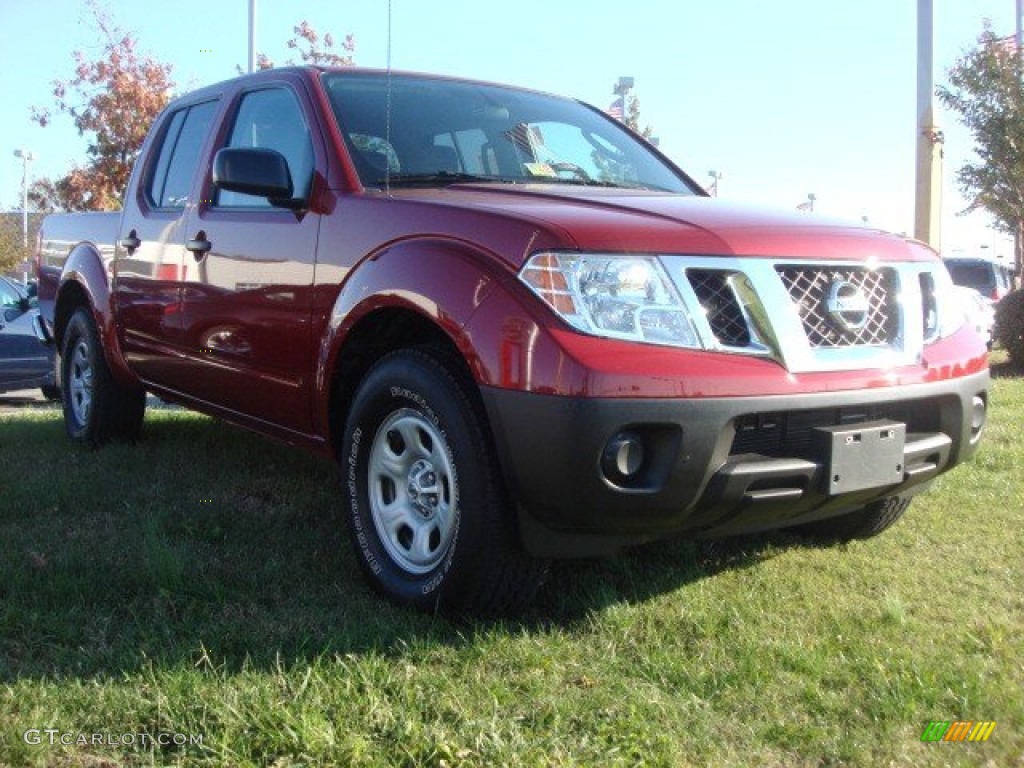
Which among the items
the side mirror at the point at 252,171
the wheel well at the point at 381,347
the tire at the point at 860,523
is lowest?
the tire at the point at 860,523

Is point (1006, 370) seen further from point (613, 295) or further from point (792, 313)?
point (613, 295)

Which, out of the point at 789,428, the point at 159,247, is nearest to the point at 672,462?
the point at 789,428

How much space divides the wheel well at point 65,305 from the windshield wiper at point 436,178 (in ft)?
9.74

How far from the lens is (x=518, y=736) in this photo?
2.37m

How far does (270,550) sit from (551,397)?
1.59 metres

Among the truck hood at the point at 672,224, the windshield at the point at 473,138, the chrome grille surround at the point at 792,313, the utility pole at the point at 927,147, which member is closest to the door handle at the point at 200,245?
the windshield at the point at 473,138

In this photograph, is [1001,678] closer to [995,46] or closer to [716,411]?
[716,411]

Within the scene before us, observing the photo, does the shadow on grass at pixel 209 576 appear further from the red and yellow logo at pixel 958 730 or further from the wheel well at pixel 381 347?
the red and yellow logo at pixel 958 730

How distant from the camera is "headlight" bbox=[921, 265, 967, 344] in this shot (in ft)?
11.2

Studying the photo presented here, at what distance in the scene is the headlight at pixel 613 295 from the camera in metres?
2.73

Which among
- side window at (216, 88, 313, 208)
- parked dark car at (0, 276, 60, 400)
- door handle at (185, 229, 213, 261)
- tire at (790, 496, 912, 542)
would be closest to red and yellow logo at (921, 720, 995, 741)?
tire at (790, 496, 912, 542)

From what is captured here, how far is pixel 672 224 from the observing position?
296 centimetres

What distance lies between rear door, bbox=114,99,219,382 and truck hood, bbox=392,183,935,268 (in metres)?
1.63

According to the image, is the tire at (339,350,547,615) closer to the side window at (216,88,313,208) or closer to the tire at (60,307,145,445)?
the side window at (216,88,313,208)
